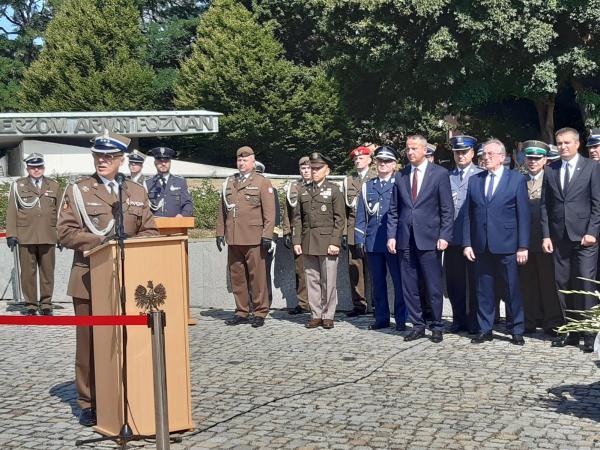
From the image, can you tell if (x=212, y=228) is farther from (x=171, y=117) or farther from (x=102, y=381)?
(x=171, y=117)

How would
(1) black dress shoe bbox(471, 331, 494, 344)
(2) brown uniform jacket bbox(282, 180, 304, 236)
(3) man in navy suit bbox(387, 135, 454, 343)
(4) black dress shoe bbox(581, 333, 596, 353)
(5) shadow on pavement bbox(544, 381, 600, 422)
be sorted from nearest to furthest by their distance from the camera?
(5) shadow on pavement bbox(544, 381, 600, 422) < (4) black dress shoe bbox(581, 333, 596, 353) < (1) black dress shoe bbox(471, 331, 494, 344) < (3) man in navy suit bbox(387, 135, 454, 343) < (2) brown uniform jacket bbox(282, 180, 304, 236)

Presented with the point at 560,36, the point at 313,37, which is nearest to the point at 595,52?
the point at 560,36

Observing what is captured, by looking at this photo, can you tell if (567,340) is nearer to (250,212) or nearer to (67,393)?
(250,212)

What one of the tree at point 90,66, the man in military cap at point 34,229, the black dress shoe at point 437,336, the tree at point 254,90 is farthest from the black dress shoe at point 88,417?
the tree at point 90,66

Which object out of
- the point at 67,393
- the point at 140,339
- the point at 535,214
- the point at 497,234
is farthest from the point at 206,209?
the point at 140,339

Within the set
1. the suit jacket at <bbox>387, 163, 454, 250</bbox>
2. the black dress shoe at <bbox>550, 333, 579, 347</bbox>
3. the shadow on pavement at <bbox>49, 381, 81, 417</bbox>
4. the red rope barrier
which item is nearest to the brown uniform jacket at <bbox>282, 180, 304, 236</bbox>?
the suit jacket at <bbox>387, 163, 454, 250</bbox>

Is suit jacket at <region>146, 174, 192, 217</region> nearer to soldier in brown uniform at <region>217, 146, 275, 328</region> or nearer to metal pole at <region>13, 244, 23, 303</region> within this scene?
soldier in brown uniform at <region>217, 146, 275, 328</region>

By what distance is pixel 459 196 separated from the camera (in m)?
10.4

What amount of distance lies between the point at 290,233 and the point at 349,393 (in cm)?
450

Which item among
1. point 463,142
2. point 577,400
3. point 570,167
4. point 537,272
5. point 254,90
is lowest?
point 577,400

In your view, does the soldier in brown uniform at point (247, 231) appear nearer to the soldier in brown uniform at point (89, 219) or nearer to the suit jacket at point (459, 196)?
the suit jacket at point (459, 196)

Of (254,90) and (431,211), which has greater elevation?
(254,90)

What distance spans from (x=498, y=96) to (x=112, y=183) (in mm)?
25995

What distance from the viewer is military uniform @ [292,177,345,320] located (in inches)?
428
